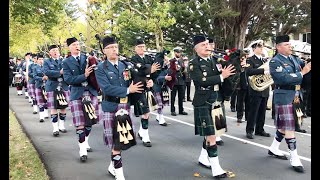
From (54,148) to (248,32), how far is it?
18.7 meters

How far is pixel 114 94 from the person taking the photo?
4734 millimetres

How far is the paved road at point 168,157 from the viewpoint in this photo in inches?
207

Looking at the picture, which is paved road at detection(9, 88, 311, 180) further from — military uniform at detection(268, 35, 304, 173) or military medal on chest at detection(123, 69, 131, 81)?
military medal on chest at detection(123, 69, 131, 81)

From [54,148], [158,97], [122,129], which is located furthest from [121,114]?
[158,97]

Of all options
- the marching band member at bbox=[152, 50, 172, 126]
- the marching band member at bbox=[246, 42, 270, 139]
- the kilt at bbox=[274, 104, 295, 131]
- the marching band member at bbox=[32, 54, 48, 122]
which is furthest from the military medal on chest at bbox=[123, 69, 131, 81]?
the marching band member at bbox=[32, 54, 48, 122]

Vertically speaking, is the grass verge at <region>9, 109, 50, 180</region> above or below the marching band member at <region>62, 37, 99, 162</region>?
below

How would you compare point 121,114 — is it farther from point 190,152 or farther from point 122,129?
point 190,152

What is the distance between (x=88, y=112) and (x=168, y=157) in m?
1.56

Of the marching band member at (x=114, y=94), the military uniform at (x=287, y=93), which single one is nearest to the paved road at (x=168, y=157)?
the military uniform at (x=287, y=93)

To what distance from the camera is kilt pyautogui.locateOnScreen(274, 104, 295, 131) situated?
5.39 m

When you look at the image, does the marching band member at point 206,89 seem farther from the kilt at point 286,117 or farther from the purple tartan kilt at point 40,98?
the purple tartan kilt at point 40,98

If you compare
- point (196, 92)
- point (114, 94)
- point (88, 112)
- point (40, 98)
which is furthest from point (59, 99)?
point (196, 92)

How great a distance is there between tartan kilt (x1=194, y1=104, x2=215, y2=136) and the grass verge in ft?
7.34

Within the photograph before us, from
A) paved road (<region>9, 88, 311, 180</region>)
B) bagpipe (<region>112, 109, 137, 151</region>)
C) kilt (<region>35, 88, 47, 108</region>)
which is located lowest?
paved road (<region>9, 88, 311, 180</region>)
